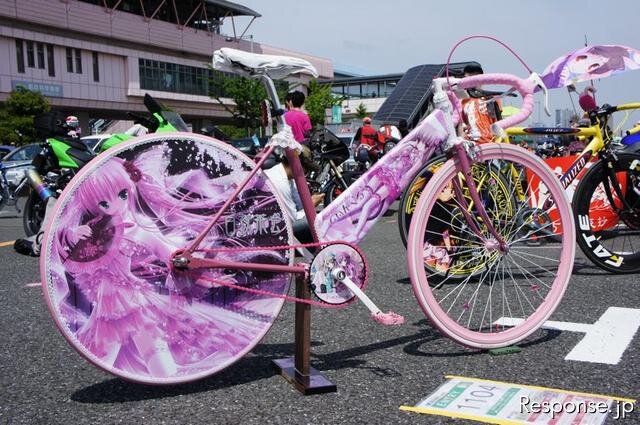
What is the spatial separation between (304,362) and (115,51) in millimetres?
53853

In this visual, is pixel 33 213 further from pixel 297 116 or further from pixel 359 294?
pixel 359 294

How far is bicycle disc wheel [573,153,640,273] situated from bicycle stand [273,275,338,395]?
280 cm

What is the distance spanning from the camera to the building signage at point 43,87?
145 ft

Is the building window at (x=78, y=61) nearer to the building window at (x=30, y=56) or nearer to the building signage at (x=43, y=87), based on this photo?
the building signage at (x=43, y=87)

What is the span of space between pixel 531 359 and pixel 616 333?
72 cm

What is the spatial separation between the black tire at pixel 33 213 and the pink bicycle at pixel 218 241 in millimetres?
5565

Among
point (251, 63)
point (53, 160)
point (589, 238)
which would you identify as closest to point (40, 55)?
point (53, 160)

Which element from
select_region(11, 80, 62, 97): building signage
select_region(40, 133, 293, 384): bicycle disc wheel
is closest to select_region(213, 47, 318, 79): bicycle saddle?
select_region(40, 133, 293, 384): bicycle disc wheel

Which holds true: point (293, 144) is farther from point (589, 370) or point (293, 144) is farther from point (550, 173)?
point (589, 370)

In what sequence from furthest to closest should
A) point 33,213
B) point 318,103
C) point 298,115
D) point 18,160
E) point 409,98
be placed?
point 318,103 < point 409,98 < point 18,160 < point 33,213 < point 298,115

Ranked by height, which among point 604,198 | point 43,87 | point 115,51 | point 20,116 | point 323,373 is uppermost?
point 115,51

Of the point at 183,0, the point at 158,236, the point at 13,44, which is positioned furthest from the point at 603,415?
the point at 183,0

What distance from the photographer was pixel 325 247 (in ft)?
9.23

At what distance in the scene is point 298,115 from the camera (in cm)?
736
